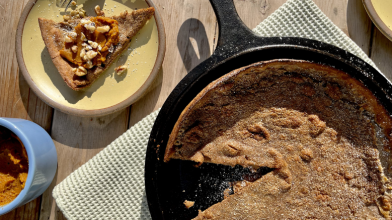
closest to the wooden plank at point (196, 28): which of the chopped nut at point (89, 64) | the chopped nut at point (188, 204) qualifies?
the chopped nut at point (89, 64)

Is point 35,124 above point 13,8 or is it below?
below

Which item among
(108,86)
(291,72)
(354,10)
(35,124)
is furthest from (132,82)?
(354,10)

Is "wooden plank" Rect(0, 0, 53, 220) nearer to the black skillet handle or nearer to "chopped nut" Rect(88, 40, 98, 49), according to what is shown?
"chopped nut" Rect(88, 40, 98, 49)

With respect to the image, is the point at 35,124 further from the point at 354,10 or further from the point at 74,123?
the point at 354,10

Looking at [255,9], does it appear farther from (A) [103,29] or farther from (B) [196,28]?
(A) [103,29]

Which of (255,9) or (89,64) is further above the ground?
(255,9)

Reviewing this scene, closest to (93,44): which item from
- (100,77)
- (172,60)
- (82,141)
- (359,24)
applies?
(100,77)
